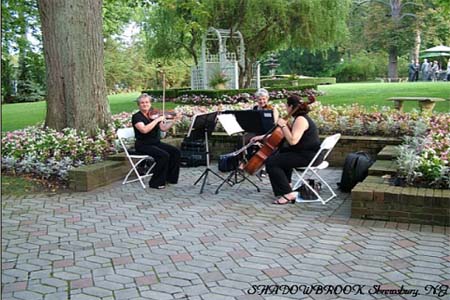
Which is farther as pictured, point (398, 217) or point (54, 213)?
point (54, 213)

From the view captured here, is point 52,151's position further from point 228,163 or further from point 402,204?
point 402,204

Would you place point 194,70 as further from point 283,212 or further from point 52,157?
point 283,212

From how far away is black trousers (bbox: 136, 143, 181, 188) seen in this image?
648 centimetres

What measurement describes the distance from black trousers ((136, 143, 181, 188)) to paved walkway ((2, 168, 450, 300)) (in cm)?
70

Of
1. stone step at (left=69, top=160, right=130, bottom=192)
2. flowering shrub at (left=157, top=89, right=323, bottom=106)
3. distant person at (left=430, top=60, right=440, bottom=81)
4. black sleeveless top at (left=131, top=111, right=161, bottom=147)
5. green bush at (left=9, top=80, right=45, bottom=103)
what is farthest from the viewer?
distant person at (left=430, top=60, right=440, bottom=81)

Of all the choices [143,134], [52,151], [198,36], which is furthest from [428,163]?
[198,36]

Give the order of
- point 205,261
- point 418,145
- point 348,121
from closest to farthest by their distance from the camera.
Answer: point 205,261
point 418,145
point 348,121

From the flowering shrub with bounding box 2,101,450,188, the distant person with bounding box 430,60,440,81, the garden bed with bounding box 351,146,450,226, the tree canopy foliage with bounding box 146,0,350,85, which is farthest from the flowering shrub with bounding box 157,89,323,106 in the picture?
the distant person with bounding box 430,60,440,81

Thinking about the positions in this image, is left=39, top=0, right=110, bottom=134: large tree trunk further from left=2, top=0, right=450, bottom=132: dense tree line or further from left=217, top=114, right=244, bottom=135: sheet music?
left=217, top=114, right=244, bottom=135: sheet music

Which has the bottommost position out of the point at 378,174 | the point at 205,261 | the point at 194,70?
the point at 205,261

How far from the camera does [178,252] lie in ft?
13.2

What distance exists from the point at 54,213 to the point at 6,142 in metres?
2.82

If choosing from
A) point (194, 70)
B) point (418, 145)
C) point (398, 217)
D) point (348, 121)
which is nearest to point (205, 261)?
point (398, 217)

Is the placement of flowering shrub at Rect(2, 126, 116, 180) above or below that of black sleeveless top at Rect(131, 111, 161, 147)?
below
